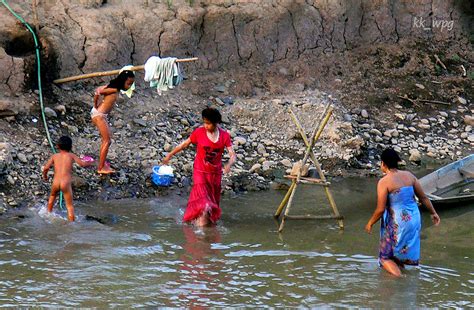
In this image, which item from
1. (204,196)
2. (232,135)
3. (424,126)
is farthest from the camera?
(424,126)

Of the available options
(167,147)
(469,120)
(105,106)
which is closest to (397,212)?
(105,106)

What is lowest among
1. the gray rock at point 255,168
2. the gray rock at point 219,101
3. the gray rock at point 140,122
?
the gray rock at point 255,168

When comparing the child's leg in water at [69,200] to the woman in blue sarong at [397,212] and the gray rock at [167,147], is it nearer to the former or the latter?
the gray rock at [167,147]

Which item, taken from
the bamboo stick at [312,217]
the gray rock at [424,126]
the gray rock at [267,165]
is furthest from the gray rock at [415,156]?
the bamboo stick at [312,217]

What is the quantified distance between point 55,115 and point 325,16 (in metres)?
5.06

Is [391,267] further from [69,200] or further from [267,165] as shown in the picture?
[267,165]

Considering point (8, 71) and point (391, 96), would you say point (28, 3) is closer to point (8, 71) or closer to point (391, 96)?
point (8, 71)

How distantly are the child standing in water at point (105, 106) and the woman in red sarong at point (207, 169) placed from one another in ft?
3.31

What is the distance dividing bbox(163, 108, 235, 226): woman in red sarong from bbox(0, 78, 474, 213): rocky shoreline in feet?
3.77

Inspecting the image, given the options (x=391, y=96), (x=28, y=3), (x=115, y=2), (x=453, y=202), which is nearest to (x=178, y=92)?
(x=115, y=2)

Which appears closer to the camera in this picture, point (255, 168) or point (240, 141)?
point (255, 168)

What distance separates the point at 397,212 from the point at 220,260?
178cm

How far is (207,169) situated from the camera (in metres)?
9.26

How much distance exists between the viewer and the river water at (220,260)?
741 centimetres
